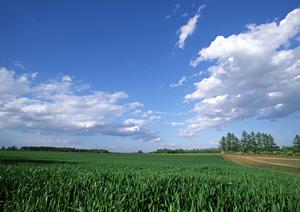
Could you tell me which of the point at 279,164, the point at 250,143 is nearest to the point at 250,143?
the point at 250,143

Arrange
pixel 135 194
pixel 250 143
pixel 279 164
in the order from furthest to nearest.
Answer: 1. pixel 250 143
2. pixel 279 164
3. pixel 135 194

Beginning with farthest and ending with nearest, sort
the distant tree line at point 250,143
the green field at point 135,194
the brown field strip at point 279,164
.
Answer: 1. the distant tree line at point 250,143
2. the brown field strip at point 279,164
3. the green field at point 135,194

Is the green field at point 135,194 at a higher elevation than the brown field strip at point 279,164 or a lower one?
higher

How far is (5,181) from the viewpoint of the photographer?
25.2 ft

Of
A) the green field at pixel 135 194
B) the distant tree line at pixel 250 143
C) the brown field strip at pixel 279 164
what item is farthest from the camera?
the distant tree line at pixel 250 143

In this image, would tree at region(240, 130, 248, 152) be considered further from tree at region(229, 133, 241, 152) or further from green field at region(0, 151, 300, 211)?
green field at region(0, 151, 300, 211)

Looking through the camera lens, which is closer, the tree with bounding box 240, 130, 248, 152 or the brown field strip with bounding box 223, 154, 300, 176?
the brown field strip with bounding box 223, 154, 300, 176

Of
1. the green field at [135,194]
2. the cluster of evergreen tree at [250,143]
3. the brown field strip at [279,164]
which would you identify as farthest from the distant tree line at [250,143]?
the green field at [135,194]

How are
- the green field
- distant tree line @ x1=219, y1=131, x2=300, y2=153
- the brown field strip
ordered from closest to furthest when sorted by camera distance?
the green field
the brown field strip
distant tree line @ x1=219, y1=131, x2=300, y2=153

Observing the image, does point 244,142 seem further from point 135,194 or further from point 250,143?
point 135,194

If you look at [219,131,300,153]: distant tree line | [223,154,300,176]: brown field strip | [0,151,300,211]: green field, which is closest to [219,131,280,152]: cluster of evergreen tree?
[219,131,300,153]: distant tree line

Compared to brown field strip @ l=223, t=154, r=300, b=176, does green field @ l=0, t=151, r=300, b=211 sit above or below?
above

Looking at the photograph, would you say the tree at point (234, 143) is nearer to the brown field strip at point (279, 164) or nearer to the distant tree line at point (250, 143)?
the distant tree line at point (250, 143)

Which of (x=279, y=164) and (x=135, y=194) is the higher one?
(x=135, y=194)
